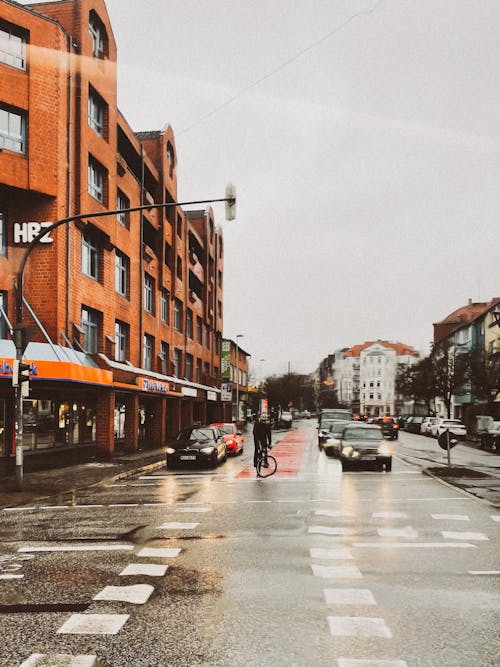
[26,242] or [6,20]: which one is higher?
[6,20]

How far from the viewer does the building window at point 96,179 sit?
27.2 m

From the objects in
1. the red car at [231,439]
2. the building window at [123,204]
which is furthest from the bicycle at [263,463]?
the building window at [123,204]

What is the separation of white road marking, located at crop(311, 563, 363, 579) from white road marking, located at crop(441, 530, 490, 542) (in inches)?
98.3

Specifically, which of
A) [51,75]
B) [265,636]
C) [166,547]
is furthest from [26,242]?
[265,636]

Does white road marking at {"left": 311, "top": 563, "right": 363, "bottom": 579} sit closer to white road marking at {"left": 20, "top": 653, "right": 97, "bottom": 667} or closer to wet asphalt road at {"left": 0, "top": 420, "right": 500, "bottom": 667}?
wet asphalt road at {"left": 0, "top": 420, "right": 500, "bottom": 667}

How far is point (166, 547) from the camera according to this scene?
8633mm

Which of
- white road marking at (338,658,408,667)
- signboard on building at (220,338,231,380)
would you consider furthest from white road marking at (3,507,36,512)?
signboard on building at (220,338,231,380)

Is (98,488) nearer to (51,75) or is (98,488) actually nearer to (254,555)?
(254,555)

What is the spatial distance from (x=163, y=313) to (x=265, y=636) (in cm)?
3774

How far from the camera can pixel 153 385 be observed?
31.0 meters

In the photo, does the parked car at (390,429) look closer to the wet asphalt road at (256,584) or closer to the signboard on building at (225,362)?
the signboard on building at (225,362)

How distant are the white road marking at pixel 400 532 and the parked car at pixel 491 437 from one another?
2593cm

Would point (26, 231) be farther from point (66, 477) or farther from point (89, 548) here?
point (89, 548)

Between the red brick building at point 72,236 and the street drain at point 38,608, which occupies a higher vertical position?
the red brick building at point 72,236
